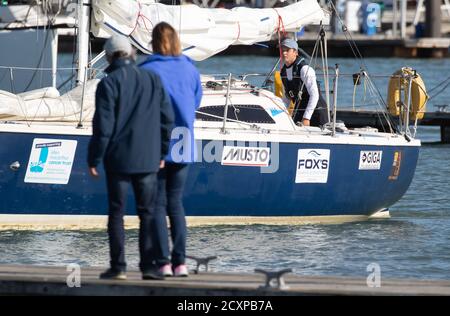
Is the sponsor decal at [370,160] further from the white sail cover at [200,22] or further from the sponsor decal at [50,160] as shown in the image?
the sponsor decal at [50,160]

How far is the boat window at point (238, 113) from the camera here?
14344 mm

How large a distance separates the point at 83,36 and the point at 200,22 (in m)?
1.37

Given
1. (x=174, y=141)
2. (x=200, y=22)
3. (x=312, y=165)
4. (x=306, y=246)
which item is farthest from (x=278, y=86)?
(x=174, y=141)

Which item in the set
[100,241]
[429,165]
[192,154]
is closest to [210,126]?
[100,241]

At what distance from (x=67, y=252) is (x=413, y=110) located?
17.9ft

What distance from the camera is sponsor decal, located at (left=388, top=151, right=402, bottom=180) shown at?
50.7 ft

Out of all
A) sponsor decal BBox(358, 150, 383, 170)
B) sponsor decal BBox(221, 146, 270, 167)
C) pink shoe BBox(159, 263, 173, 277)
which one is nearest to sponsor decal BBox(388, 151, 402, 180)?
sponsor decal BBox(358, 150, 383, 170)

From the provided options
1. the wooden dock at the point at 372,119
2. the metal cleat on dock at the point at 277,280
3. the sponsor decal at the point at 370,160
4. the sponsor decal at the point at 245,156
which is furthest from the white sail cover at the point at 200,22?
the wooden dock at the point at 372,119

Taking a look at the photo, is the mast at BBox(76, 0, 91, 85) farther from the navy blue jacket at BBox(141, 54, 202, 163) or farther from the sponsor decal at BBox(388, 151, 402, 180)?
the navy blue jacket at BBox(141, 54, 202, 163)

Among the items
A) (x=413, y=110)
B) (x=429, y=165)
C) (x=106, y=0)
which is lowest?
(x=429, y=165)

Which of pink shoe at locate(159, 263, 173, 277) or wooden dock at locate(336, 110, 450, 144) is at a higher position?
pink shoe at locate(159, 263, 173, 277)

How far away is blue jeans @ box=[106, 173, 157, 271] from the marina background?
2.69 meters
